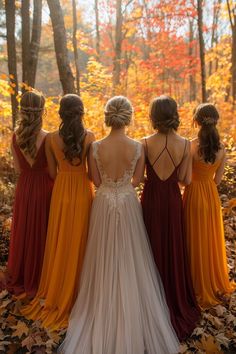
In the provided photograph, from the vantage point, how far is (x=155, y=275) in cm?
369

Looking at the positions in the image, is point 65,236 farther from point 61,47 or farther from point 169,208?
point 61,47

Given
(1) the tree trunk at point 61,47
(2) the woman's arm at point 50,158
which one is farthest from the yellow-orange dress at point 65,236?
(1) the tree trunk at point 61,47

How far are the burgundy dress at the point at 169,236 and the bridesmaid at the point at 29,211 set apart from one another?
4.06ft

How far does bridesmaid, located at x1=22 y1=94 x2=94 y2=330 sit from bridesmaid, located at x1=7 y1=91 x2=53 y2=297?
Answer: 0.62 feet

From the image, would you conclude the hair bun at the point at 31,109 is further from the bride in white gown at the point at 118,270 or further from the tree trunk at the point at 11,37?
the tree trunk at the point at 11,37

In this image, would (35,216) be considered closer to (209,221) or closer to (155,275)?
(155,275)

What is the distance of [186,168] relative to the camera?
3744 millimetres

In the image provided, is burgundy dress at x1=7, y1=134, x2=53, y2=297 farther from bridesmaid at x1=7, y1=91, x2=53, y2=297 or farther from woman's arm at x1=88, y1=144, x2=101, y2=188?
woman's arm at x1=88, y1=144, x2=101, y2=188

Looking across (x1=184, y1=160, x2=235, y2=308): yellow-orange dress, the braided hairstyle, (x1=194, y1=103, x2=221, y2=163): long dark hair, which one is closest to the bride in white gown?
the braided hairstyle

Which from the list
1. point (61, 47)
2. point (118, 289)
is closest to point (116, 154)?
point (118, 289)

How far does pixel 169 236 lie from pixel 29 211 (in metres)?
1.69

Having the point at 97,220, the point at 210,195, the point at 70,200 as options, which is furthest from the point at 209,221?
the point at 70,200

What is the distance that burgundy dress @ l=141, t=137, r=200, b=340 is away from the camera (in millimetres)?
3719

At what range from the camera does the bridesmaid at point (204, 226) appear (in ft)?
13.4
